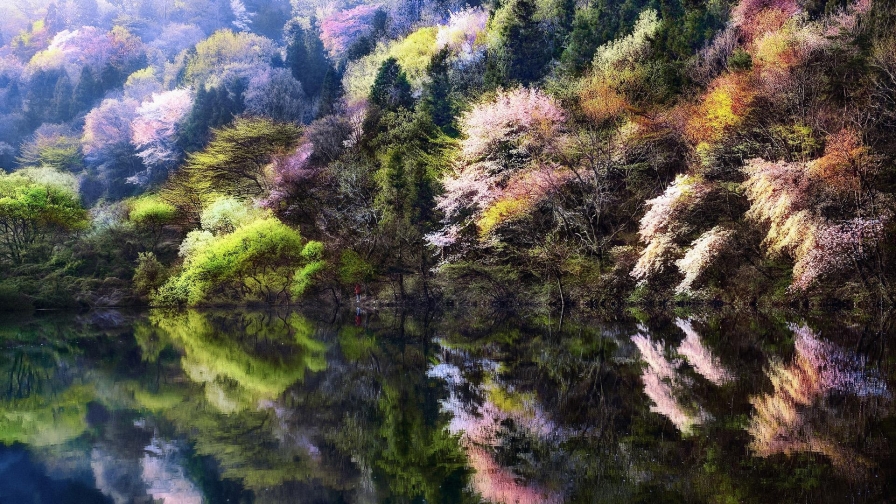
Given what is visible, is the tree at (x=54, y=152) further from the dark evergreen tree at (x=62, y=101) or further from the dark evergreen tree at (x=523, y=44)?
Result: the dark evergreen tree at (x=523, y=44)

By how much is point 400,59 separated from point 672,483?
39427mm

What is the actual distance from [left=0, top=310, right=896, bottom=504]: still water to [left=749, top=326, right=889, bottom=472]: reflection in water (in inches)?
1.2

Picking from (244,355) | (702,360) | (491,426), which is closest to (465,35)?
(244,355)

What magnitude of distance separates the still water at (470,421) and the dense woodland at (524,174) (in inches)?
209

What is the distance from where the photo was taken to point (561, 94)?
84.3 ft

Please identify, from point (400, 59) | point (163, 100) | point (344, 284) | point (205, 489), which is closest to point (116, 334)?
point (344, 284)

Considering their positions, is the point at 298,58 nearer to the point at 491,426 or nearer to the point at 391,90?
the point at 391,90

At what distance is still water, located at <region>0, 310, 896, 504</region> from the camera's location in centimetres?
590

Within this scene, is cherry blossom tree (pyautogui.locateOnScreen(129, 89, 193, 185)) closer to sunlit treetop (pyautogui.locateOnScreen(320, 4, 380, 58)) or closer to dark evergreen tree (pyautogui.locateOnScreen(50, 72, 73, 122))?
dark evergreen tree (pyautogui.locateOnScreen(50, 72, 73, 122))

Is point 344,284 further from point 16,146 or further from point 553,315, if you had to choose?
point 16,146

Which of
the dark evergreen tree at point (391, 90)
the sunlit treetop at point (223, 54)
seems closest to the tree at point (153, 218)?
the dark evergreen tree at point (391, 90)

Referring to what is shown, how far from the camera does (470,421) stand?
823cm

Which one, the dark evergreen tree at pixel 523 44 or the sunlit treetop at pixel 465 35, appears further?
the sunlit treetop at pixel 465 35

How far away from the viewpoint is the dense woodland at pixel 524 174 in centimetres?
1936
